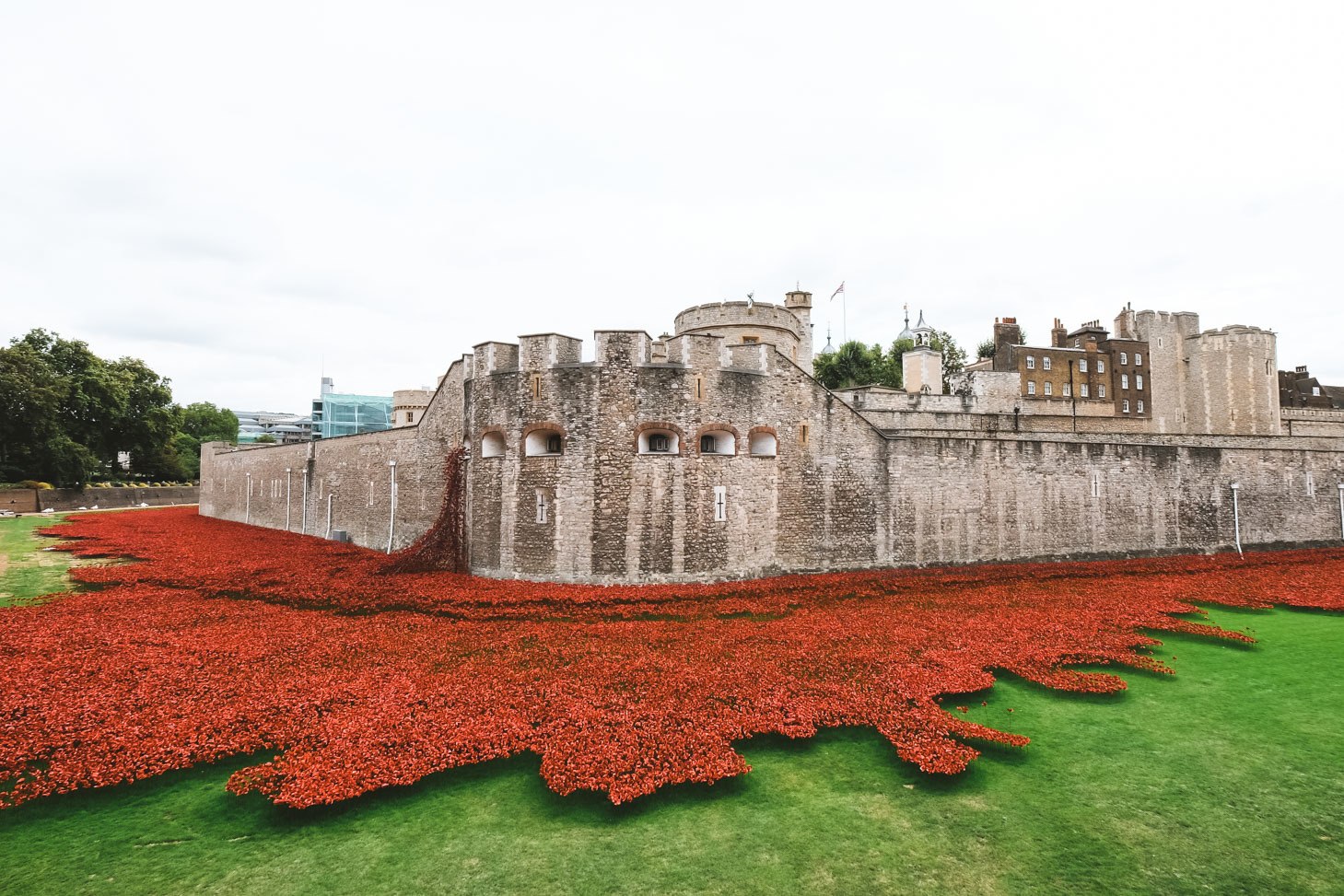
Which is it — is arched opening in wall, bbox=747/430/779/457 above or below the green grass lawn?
above

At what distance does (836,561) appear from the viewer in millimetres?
17266

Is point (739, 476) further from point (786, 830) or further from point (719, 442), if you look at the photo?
point (786, 830)

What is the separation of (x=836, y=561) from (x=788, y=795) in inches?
462

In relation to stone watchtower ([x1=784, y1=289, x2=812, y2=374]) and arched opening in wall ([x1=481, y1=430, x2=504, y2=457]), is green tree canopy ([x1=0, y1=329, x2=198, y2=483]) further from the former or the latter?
stone watchtower ([x1=784, y1=289, x2=812, y2=374])

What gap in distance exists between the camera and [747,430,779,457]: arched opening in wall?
16609mm

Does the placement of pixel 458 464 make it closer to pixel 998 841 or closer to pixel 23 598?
pixel 23 598

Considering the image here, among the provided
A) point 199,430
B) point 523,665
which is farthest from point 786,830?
point 199,430

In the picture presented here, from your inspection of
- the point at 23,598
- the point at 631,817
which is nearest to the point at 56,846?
the point at 631,817

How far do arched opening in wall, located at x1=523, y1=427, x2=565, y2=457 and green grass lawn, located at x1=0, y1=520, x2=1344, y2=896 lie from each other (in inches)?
398

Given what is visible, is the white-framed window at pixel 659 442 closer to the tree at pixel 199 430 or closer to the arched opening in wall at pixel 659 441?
the arched opening in wall at pixel 659 441

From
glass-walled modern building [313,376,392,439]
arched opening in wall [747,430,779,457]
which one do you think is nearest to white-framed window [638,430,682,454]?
arched opening in wall [747,430,779,457]

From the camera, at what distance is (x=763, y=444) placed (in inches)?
665

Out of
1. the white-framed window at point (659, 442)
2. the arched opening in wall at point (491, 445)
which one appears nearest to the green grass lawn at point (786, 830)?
the white-framed window at point (659, 442)

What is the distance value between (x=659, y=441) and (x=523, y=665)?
7.92 meters
